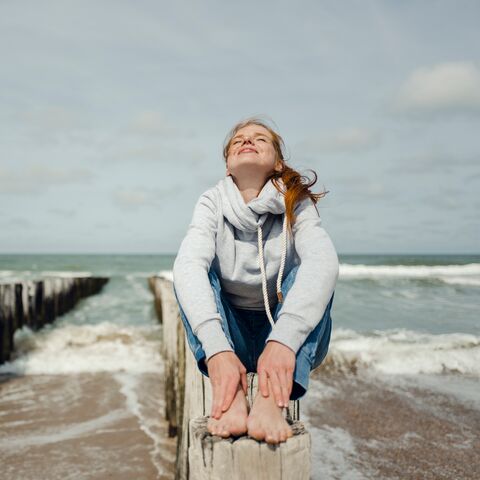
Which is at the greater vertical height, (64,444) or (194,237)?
(194,237)

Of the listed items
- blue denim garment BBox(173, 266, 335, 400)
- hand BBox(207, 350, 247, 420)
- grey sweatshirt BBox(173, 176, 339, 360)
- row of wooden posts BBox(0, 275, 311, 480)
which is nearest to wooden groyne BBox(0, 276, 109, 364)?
row of wooden posts BBox(0, 275, 311, 480)

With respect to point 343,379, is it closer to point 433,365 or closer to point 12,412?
point 433,365

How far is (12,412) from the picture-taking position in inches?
192

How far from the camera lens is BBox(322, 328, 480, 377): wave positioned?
6.76 metres

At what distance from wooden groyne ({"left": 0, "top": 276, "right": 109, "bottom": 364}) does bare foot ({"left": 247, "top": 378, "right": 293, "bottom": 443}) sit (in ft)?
21.7

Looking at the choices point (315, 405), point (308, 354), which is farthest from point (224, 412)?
point (315, 405)

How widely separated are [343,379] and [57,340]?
195 inches

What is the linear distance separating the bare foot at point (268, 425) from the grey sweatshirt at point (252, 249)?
0.63 m

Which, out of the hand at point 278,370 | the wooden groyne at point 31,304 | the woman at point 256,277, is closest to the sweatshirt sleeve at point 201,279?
the woman at point 256,277

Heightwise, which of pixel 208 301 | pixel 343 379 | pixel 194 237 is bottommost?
pixel 343 379

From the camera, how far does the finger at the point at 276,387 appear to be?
68.5 inches

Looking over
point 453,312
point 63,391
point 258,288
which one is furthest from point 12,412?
point 453,312

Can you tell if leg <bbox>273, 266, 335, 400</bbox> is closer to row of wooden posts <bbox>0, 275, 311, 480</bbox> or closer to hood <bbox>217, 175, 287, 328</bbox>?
Result: row of wooden posts <bbox>0, 275, 311, 480</bbox>

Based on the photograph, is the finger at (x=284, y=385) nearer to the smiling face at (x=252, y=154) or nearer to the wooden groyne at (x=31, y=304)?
the smiling face at (x=252, y=154)
